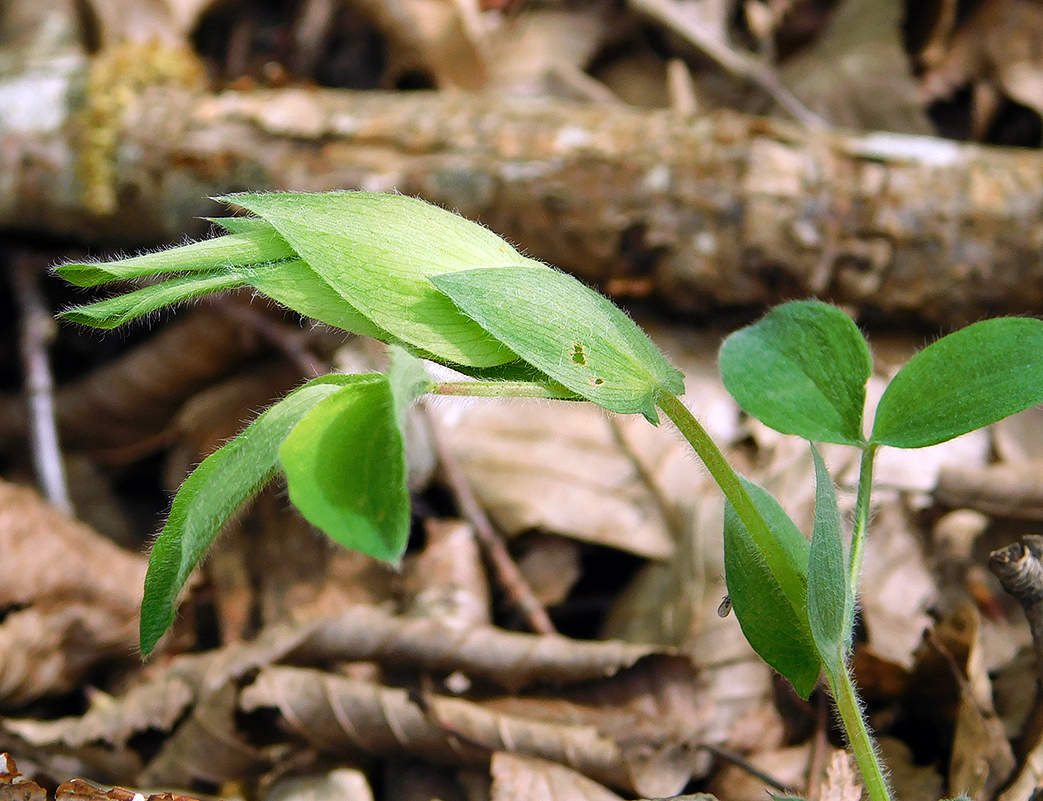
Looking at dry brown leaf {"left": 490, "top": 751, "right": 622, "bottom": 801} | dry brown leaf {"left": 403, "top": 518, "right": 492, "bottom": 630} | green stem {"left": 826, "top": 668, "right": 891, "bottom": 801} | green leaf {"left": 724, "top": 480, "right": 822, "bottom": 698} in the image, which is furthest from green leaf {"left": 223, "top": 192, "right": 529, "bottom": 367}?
dry brown leaf {"left": 403, "top": 518, "right": 492, "bottom": 630}

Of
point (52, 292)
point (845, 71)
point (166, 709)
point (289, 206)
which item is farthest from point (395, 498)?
point (845, 71)

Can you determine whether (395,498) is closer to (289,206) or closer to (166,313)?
(289,206)

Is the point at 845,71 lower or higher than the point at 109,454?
higher

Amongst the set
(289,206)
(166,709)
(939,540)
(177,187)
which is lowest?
(166,709)

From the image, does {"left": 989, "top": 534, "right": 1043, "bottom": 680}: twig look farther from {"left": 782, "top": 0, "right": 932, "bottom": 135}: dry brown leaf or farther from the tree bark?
{"left": 782, "top": 0, "right": 932, "bottom": 135}: dry brown leaf

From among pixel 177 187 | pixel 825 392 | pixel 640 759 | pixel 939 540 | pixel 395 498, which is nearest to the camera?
pixel 395 498

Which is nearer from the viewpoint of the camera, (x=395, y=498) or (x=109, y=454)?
(x=395, y=498)
